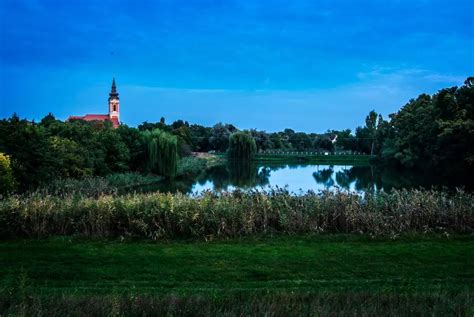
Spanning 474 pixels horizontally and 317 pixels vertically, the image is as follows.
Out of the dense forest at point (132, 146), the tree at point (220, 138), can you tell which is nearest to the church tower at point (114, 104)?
the tree at point (220, 138)

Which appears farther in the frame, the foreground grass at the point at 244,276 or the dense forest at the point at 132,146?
the dense forest at the point at 132,146

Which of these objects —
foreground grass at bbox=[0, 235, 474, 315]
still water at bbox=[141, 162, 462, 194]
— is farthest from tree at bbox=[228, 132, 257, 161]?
foreground grass at bbox=[0, 235, 474, 315]

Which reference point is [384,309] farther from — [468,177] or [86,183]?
[468,177]

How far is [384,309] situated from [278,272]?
12.7ft

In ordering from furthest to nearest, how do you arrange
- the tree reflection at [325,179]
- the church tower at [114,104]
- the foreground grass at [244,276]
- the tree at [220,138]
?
the church tower at [114,104]
the tree at [220,138]
the tree reflection at [325,179]
the foreground grass at [244,276]

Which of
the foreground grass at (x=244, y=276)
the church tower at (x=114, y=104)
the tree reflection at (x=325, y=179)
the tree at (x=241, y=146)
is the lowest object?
the tree reflection at (x=325, y=179)

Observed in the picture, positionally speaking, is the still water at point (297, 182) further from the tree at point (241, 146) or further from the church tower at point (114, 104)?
the church tower at point (114, 104)

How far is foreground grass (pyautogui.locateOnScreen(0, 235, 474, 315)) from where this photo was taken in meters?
4.32

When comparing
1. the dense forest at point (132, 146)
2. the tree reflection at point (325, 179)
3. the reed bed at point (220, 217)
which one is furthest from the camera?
the tree reflection at point (325, 179)

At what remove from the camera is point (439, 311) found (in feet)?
13.5

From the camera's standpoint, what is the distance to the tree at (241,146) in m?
71.8

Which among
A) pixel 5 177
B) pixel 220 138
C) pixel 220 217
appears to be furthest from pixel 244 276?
pixel 220 138

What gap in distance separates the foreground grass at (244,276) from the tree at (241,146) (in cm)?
6122

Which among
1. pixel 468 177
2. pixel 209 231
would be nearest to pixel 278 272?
pixel 209 231
